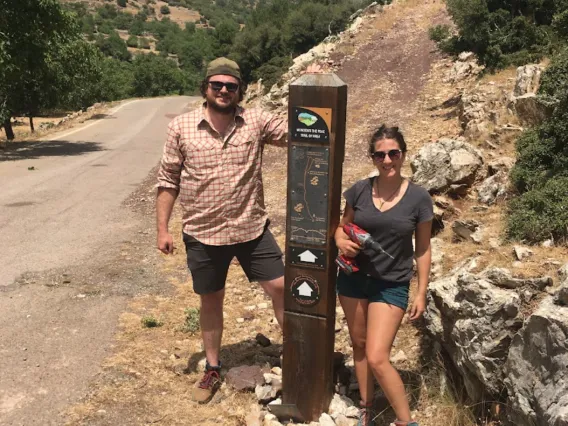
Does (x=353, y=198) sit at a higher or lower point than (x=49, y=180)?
higher

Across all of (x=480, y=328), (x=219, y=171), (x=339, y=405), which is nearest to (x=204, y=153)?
(x=219, y=171)

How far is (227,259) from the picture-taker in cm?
358

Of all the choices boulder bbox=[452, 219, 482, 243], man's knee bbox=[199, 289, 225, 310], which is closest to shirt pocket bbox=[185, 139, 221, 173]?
man's knee bbox=[199, 289, 225, 310]

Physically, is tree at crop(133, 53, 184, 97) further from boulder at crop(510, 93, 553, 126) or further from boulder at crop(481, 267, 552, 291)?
boulder at crop(481, 267, 552, 291)

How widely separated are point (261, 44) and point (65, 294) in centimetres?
3398

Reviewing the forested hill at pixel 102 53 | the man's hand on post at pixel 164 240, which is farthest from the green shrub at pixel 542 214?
the forested hill at pixel 102 53

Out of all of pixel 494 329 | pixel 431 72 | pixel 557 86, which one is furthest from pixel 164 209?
pixel 431 72

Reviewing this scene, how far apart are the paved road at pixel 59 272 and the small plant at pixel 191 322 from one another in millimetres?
628

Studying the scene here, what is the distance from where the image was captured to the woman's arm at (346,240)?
2984 millimetres

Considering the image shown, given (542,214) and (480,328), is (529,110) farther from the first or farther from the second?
(480,328)

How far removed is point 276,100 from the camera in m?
19.1

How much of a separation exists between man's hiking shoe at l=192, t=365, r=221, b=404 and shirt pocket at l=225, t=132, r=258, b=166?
1.52 meters

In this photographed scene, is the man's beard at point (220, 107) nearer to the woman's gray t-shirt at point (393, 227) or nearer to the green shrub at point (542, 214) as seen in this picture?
the woman's gray t-shirt at point (393, 227)

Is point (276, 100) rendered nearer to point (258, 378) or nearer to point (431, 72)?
point (431, 72)
